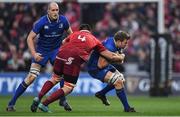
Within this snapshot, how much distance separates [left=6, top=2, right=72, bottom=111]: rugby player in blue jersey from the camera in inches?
605

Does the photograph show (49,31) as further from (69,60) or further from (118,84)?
(118,84)

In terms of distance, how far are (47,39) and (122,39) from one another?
1884 millimetres

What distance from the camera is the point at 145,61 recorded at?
26.3 metres

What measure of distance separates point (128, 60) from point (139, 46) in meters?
0.72

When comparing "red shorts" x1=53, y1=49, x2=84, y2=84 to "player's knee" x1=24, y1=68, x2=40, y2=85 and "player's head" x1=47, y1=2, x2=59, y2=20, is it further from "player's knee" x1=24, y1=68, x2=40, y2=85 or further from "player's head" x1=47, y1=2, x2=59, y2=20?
"player's knee" x1=24, y1=68, x2=40, y2=85

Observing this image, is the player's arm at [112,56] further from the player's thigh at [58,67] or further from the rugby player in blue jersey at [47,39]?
the rugby player in blue jersey at [47,39]

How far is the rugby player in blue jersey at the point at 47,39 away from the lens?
15367 mm

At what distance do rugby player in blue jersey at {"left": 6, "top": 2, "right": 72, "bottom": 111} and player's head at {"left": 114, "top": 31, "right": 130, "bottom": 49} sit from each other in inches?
54.8

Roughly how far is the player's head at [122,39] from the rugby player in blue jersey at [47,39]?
1391 mm

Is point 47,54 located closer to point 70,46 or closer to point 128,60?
point 70,46

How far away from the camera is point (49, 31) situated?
1567 centimetres

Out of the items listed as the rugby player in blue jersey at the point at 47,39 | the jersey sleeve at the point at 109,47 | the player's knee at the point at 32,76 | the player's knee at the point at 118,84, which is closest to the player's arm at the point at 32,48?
the rugby player in blue jersey at the point at 47,39

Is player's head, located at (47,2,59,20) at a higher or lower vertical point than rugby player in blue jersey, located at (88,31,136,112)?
higher

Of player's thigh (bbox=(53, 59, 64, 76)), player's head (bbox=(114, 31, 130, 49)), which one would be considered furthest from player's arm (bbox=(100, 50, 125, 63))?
player's thigh (bbox=(53, 59, 64, 76))
